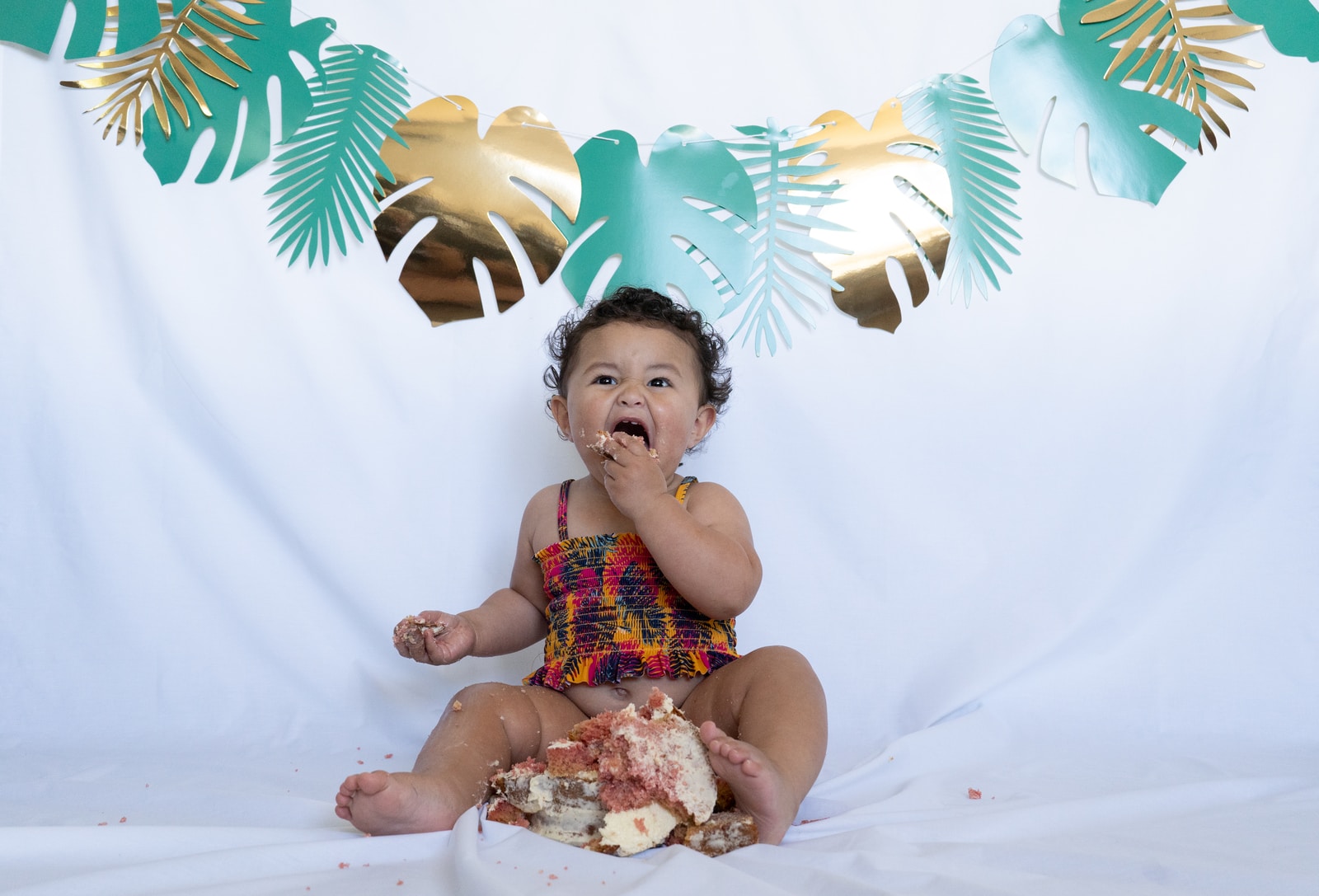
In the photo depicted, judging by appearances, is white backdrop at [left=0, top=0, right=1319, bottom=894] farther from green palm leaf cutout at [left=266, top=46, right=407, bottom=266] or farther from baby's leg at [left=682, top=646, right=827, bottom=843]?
baby's leg at [left=682, top=646, right=827, bottom=843]

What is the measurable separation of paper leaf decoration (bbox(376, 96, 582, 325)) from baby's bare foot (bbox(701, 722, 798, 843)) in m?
0.91

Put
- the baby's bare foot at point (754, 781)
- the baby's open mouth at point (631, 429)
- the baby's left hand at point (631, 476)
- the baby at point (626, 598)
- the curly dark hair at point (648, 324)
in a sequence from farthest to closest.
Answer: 1. the curly dark hair at point (648, 324)
2. the baby's open mouth at point (631, 429)
3. the baby's left hand at point (631, 476)
4. the baby at point (626, 598)
5. the baby's bare foot at point (754, 781)

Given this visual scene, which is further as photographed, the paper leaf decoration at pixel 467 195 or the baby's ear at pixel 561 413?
the paper leaf decoration at pixel 467 195

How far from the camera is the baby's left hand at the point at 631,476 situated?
1.21 meters

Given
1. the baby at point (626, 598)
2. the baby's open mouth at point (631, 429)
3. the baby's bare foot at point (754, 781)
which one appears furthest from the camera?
the baby's open mouth at point (631, 429)

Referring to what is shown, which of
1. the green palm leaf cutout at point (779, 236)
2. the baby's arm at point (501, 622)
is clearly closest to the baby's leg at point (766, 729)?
the baby's arm at point (501, 622)

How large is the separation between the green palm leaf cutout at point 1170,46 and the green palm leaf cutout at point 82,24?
141 centimetres

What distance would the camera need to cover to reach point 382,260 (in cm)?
162

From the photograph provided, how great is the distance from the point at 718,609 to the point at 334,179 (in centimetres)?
90

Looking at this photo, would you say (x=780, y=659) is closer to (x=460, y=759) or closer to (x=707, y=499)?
(x=707, y=499)

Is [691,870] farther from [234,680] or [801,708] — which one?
[234,680]

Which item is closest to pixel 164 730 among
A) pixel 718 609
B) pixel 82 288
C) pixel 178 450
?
pixel 178 450

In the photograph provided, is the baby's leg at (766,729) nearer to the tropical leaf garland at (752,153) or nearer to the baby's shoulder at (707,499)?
the baby's shoulder at (707,499)

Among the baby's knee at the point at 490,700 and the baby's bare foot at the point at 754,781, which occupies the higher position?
the baby's bare foot at the point at 754,781
